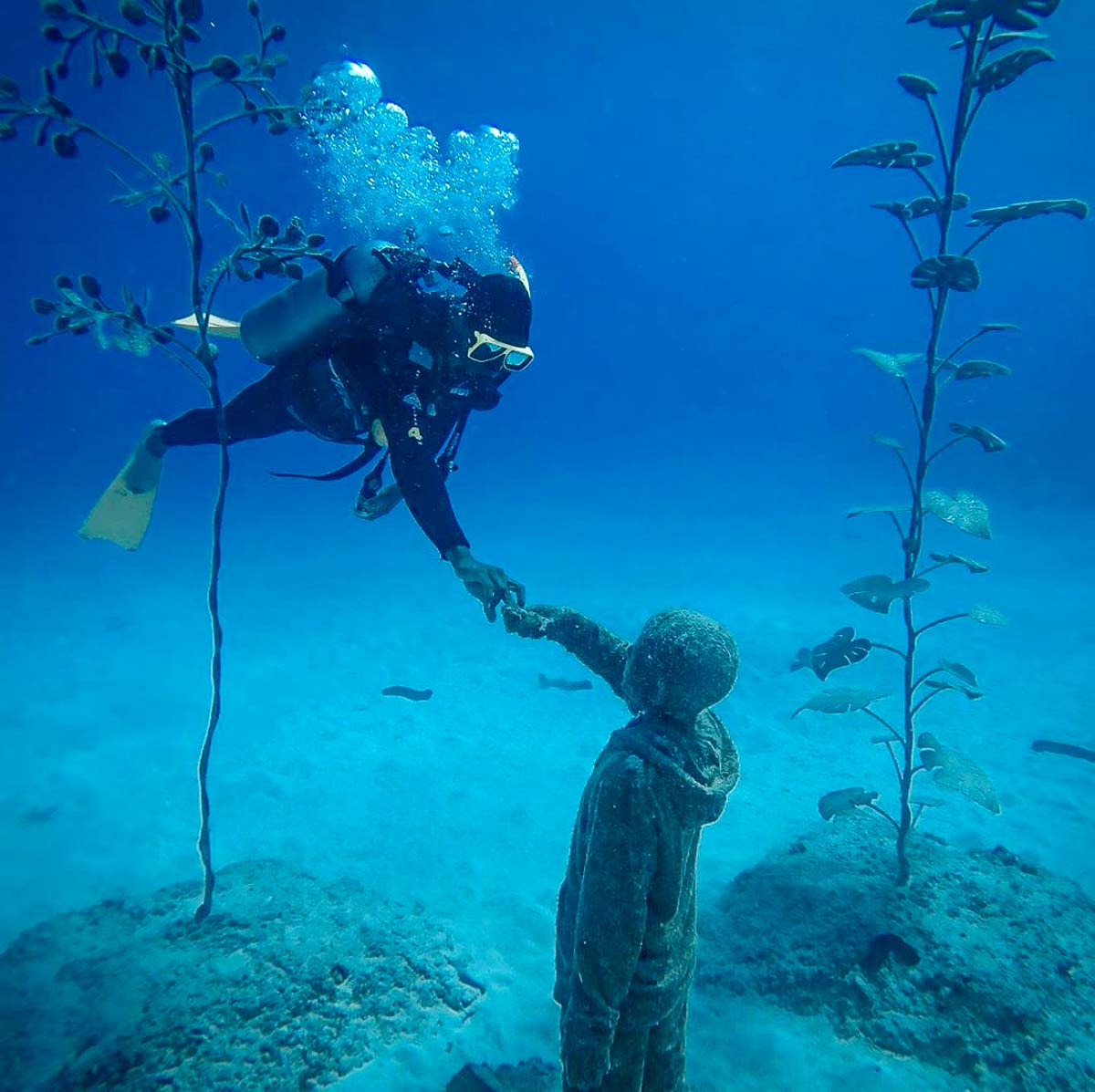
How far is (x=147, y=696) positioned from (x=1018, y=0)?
10189 mm

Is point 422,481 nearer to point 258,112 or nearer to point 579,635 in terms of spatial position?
point 579,635

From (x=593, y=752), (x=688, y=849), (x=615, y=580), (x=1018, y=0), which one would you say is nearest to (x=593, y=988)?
(x=688, y=849)

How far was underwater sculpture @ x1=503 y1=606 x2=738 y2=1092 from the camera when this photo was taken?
6.12ft

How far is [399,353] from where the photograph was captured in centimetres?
394

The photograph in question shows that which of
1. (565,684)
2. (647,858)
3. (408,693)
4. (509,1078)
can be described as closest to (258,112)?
(647,858)

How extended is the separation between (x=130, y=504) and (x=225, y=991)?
3297 mm

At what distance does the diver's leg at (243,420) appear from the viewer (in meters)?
4.54

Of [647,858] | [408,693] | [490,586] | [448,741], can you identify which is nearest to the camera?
[647,858]

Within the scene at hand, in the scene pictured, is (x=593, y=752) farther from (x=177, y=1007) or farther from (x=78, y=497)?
(x=78, y=497)

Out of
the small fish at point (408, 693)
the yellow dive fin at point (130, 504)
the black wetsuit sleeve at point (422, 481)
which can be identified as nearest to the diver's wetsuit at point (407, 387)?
the black wetsuit sleeve at point (422, 481)

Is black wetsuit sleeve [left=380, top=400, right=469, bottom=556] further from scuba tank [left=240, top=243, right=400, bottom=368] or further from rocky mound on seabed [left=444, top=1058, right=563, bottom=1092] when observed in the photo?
rocky mound on seabed [left=444, top=1058, right=563, bottom=1092]

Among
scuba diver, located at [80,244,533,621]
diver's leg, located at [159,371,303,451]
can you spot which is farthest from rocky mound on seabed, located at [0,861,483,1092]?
diver's leg, located at [159,371,303,451]

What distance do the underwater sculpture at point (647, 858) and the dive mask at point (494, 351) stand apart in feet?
7.73

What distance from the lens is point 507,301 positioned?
3.95m
